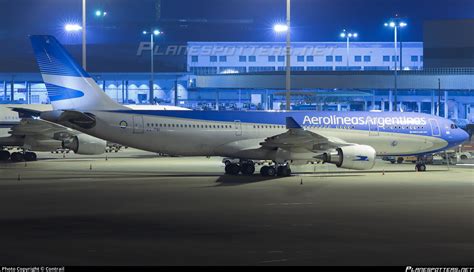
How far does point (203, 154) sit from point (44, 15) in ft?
311

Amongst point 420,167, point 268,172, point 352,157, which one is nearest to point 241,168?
point 268,172

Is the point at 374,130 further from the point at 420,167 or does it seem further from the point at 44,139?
the point at 44,139

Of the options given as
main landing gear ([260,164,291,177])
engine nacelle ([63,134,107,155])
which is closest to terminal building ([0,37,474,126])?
engine nacelle ([63,134,107,155])

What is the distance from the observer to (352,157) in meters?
35.9

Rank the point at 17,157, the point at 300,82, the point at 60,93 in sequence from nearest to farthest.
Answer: the point at 60,93
the point at 17,157
the point at 300,82

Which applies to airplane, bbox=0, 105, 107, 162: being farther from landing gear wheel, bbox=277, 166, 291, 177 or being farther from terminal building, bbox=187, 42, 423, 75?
terminal building, bbox=187, 42, 423, 75

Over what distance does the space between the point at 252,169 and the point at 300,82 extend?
49.9 m

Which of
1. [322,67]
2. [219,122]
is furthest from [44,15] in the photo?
[219,122]

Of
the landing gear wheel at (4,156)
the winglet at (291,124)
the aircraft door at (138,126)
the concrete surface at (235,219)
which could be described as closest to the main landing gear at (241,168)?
the concrete surface at (235,219)

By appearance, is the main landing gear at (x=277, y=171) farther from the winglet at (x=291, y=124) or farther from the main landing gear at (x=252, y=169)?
the winglet at (x=291, y=124)

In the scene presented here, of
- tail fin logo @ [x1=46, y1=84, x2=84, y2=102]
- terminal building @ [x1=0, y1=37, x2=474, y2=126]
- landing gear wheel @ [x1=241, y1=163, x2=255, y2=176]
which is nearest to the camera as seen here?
tail fin logo @ [x1=46, y1=84, x2=84, y2=102]

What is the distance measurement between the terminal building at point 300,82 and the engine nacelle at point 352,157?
3944cm

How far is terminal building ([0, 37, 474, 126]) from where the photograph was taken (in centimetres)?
Result: 8581

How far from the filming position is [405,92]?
292 feet
